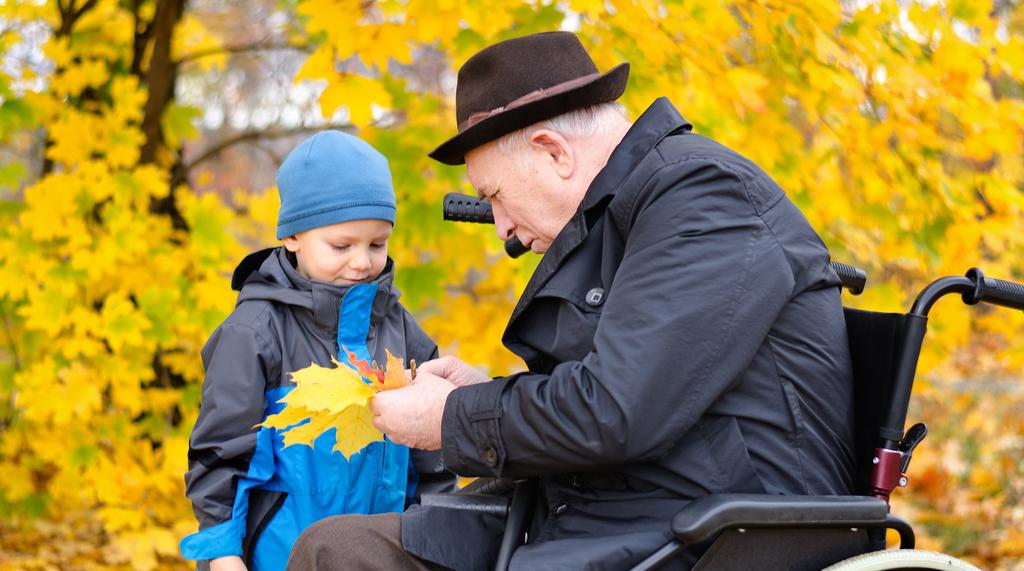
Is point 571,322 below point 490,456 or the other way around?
the other way around

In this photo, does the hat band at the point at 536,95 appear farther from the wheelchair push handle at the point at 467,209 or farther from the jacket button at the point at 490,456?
the jacket button at the point at 490,456

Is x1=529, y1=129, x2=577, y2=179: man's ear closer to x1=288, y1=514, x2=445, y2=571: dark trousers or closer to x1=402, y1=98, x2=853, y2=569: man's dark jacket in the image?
x1=402, y1=98, x2=853, y2=569: man's dark jacket

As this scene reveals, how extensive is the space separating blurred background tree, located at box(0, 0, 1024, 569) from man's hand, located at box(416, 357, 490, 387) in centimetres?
106

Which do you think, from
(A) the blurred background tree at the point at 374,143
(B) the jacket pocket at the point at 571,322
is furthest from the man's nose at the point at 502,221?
(A) the blurred background tree at the point at 374,143

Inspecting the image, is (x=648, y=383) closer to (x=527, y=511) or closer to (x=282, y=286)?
(x=527, y=511)

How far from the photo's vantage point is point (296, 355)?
2162mm

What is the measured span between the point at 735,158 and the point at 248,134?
3152 mm

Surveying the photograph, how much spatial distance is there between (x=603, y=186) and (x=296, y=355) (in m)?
0.79

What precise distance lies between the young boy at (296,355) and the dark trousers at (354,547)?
0.20 metres

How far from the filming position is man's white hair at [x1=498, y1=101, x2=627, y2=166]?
70.1 inches

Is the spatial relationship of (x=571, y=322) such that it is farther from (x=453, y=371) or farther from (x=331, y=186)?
(x=331, y=186)

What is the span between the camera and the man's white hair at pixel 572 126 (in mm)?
1781

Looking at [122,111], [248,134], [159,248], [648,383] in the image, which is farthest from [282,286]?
[248,134]

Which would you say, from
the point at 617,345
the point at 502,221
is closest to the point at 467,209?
the point at 502,221
